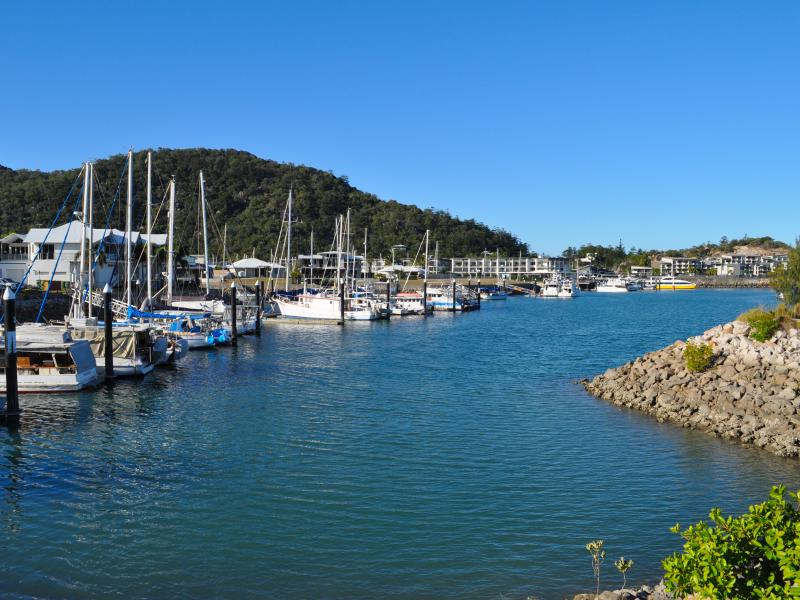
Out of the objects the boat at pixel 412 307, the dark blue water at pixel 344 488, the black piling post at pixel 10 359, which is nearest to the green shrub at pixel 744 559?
the dark blue water at pixel 344 488

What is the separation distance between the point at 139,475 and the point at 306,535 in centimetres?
683

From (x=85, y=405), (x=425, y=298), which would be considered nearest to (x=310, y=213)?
(x=425, y=298)

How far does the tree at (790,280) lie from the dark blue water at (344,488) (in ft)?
53.1

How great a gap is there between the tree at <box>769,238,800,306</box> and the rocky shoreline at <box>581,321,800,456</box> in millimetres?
10089

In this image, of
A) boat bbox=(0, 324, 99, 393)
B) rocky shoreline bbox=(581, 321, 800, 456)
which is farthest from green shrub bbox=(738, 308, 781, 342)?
boat bbox=(0, 324, 99, 393)

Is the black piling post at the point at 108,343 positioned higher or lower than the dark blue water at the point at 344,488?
higher

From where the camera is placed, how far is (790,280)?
44.0 metres

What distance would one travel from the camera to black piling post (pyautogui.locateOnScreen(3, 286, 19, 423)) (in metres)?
26.0

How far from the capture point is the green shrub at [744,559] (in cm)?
837

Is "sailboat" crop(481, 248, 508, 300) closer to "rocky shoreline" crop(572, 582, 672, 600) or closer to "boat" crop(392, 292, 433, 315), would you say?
"boat" crop(392, 292, 433, 315)

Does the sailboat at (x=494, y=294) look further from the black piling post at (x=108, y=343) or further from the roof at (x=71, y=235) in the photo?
the black piling post at (x=108, y=343)

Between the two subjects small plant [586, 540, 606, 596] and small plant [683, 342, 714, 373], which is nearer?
small plant [586, 540, 606, 596]

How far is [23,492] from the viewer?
1936 cm

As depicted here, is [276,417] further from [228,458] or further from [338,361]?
[338,361]
